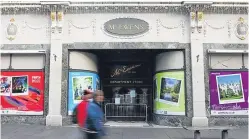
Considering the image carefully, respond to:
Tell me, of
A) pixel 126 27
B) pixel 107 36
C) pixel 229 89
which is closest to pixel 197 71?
pixel 229 89

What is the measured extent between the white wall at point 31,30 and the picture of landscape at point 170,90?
5732 mm

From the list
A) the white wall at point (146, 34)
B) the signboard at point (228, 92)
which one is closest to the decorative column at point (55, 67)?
the white wall at point (146, 34)

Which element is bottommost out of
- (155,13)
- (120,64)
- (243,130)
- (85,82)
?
(243,130)

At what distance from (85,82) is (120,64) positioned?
2.79m

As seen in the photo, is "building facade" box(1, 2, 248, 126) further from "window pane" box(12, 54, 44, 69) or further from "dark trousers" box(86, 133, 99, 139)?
"dark trousers" box(86, 133, 99, 139)

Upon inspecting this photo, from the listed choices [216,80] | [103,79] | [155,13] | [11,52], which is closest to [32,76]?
[11,52]

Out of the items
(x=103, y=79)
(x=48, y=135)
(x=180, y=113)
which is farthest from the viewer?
(x=103, y=79)

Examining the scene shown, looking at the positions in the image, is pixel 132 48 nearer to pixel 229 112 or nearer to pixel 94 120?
pixel 229 112

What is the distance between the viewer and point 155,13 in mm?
12836

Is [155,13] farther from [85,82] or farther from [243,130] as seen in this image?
[243,130]

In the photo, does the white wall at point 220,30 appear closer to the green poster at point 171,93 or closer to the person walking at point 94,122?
the green poster at point 171,93

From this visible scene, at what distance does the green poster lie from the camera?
41.2 ft

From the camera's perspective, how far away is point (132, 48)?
1271 centimetres

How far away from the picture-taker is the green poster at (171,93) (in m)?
12.6
